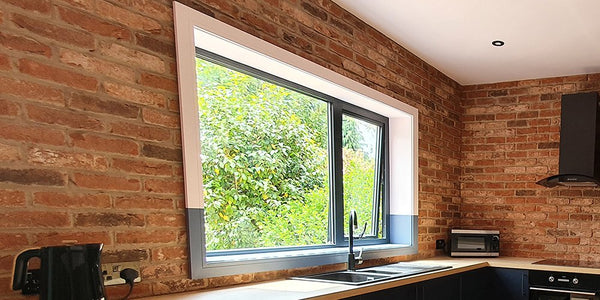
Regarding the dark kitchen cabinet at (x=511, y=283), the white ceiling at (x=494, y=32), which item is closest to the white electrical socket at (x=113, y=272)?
the white ceiling at (x=494, y=32)

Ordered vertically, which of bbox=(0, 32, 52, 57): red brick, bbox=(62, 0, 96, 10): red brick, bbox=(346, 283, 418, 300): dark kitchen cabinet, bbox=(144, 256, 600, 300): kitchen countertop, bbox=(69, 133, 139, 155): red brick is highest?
bbox=(62, 0, 96, 10): red brick

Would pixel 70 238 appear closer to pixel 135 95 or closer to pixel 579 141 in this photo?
pixel 135 95

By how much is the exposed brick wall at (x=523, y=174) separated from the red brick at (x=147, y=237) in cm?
369

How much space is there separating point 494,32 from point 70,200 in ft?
9.83

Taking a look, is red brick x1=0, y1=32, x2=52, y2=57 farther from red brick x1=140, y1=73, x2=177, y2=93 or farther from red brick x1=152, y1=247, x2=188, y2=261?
red brick x1=152, y1=247, x2=188, y2=261

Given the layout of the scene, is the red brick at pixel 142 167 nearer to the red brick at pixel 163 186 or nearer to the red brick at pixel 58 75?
the red brick at pixel 163 186

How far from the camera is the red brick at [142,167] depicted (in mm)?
1794

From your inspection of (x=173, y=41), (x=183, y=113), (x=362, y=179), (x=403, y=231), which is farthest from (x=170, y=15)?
(x=403, y=231)

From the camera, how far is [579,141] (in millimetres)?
4207

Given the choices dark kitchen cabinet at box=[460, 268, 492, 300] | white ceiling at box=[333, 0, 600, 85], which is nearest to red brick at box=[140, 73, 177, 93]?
white ceiling at box=[333, 0, 600, 85]

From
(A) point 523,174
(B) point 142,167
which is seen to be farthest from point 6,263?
(A) point 523,174

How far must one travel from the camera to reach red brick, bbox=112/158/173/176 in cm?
179

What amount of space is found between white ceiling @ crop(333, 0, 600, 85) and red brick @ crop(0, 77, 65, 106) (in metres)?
1.94

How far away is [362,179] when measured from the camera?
3828 mm
